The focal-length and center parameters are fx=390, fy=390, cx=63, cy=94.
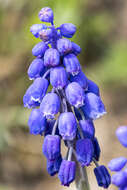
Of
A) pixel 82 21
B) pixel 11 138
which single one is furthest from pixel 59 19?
pixel 11 138

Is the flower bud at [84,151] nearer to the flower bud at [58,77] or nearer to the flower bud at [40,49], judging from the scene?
the flower bud at [58,77]

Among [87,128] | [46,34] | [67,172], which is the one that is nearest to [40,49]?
[46,34]

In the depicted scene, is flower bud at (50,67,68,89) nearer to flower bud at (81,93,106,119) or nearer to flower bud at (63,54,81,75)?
flower bud at (63,54,81,75)

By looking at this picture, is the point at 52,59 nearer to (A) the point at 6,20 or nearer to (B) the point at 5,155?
(B) the point at 5,155

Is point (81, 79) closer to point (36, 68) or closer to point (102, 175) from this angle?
point (36, 68)

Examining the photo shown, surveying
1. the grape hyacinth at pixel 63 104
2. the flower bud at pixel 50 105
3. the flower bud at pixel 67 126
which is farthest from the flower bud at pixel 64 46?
the flower bud at pixel 67 126
